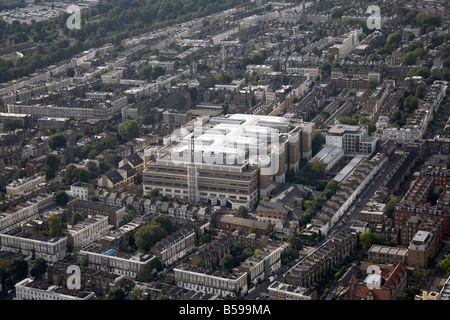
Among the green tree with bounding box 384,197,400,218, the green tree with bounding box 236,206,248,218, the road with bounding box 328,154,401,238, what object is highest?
the green tree with bounding box 384,197,400,218

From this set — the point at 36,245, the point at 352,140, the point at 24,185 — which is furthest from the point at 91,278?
the point at 352,140

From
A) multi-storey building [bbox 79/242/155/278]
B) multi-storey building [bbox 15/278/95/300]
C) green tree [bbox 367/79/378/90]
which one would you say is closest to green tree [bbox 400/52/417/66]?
green tree [bbox 367/79/378/90]

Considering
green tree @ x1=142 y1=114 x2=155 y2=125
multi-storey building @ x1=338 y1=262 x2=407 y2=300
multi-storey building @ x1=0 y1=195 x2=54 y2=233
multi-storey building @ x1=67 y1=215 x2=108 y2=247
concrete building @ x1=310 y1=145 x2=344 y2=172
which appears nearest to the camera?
multi-storey building @ x1=338 y1=262 x2=407 y2=300

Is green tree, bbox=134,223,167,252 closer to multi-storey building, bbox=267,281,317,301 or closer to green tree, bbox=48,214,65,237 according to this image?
green tree, bbox=48,214,65,237

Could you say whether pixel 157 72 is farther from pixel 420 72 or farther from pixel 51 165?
pixel 51 165

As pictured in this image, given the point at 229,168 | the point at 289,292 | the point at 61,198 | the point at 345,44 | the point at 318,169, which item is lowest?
the point at 61,198

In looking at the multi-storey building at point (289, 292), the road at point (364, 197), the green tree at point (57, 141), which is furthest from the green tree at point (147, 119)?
the multi-storey building at point (289, 292)

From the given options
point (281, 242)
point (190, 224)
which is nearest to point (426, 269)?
point (281, 242)
